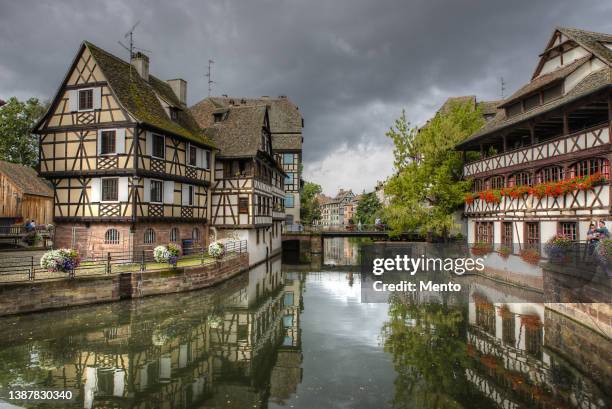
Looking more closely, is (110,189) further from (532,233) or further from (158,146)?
(532,233)

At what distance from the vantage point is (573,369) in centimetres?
1126

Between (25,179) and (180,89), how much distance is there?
16.2 m

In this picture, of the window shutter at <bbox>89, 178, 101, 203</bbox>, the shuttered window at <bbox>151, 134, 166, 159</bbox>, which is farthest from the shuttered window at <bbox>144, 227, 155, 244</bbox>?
the shuttered window at <bbox>151, 134, 166, 159</bbox>

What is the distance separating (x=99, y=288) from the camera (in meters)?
18.6

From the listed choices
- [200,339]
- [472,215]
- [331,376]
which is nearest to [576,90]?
[472,215]

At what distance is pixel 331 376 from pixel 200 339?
5380mm

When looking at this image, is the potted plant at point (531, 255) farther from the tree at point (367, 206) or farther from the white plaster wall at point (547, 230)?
the tree at point (367, 206)

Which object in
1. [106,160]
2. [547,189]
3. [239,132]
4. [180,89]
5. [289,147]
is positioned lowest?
[547,189]

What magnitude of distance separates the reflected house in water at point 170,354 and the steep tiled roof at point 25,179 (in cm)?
2376

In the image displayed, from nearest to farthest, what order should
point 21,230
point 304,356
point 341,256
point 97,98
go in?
point 304,356 < point 97,98 < point 21,230 < point 341,256

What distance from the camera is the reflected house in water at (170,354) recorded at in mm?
10023

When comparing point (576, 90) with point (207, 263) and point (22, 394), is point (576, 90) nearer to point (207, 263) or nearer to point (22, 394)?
point (207, 263)

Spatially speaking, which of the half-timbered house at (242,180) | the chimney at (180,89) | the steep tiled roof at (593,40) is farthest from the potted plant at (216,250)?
the steep tiled roof at (593,40)

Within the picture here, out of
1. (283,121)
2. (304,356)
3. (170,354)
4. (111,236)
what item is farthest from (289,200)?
(170,354)
